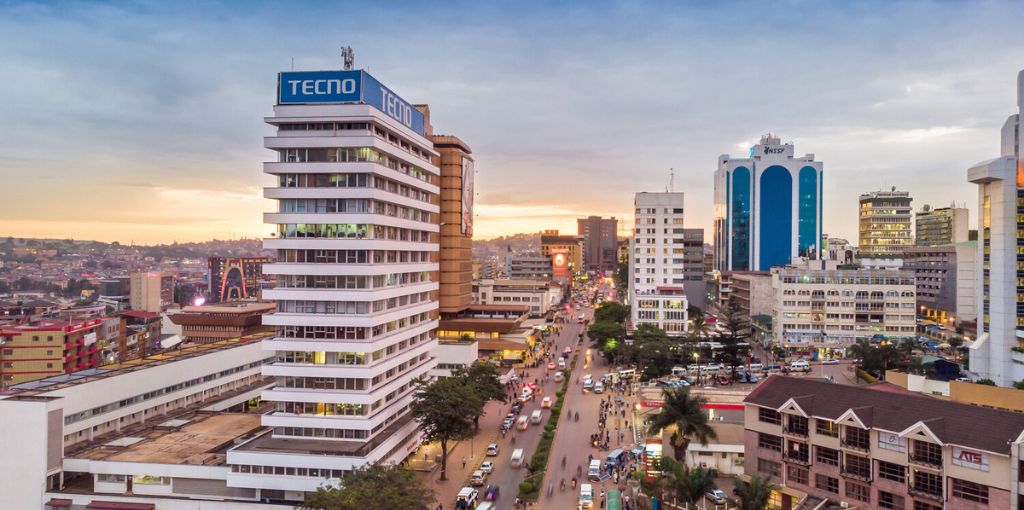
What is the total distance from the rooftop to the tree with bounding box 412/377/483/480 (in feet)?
62.9

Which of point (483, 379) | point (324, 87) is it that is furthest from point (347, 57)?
point (483, 379)

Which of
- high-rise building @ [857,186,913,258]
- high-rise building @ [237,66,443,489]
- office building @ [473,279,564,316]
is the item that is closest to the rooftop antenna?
high-rise building @ [237,66,443,489]

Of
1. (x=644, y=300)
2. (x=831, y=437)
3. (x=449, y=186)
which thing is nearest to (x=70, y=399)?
(x=831, y=437)

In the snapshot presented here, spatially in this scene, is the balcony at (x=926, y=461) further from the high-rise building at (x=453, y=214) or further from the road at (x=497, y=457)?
the high-rise building at (x=453, y=214)

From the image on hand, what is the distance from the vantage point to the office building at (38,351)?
77000 mm

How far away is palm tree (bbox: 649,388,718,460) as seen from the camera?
142 feet

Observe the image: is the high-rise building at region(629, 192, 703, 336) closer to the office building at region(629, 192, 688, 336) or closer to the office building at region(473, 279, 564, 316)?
the office building at region(629, 192, 688, 336)

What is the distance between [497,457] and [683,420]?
14.9 metres

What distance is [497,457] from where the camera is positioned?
1957 inches

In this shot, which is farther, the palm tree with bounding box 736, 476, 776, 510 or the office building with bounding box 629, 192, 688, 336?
the office building with bounding box 629, 192, 688, 336

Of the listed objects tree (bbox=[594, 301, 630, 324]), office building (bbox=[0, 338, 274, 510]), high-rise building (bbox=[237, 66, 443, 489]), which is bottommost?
office building (bbox=[0, 338, 274, 510])

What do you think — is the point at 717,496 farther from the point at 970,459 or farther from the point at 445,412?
the point at 445,412

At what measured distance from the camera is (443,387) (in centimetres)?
4666

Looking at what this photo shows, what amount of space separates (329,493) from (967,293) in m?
119
